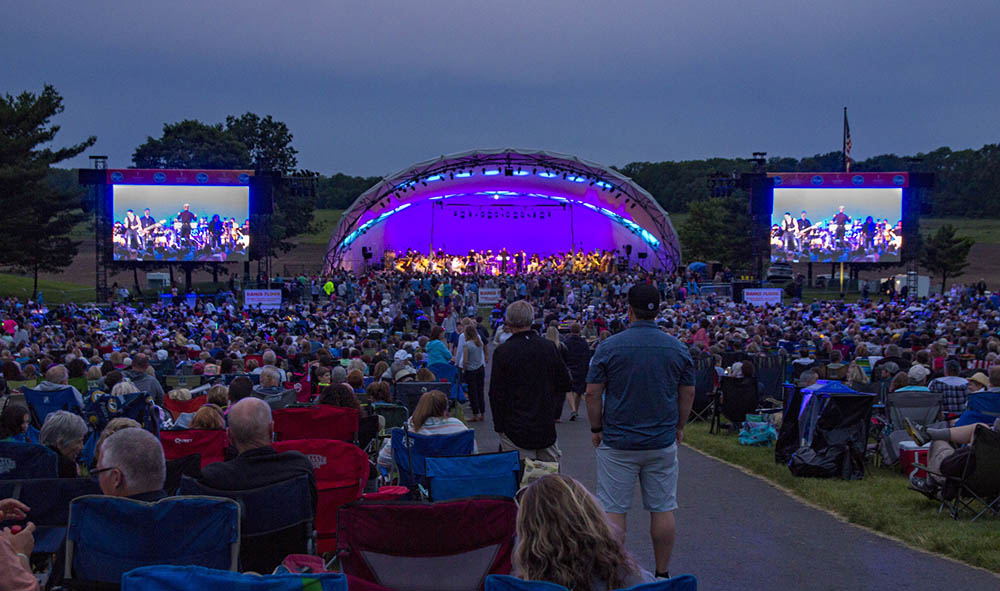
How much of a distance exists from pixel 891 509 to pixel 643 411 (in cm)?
369

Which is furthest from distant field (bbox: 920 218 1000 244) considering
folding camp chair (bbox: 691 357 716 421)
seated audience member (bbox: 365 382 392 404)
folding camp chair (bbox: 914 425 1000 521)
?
seated audience member (bbox: 365 382 392 404)

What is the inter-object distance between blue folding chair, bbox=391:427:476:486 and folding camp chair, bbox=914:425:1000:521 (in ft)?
12.1

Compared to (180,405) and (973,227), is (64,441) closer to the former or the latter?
(180,405)

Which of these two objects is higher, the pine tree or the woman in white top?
the pine tree

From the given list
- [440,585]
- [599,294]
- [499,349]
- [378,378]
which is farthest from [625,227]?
[440,585]

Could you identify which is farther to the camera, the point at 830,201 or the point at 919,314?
the point at 830,201

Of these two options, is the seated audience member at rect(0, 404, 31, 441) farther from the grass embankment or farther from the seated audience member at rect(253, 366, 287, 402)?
the grass embankment

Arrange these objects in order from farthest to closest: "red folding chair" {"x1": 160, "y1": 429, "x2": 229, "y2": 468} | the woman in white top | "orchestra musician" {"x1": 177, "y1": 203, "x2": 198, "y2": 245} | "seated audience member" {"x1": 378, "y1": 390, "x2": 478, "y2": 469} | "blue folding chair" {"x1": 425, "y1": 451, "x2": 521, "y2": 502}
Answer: "orchestra musician" {"x1": 177, "y1": 203, "x2": 198, "y2": 245}, the woman in white top, "seated audience member" {"x1": 378, "y1": 390, "x2": 478, "y2": 469}, "red folding chair" {"x1": 160, "y1": 429, "x2": 229, "y2": 468}, "blue folding chair" {"x1": 425, "y1": 451, "x2": 521, "y2": 502}

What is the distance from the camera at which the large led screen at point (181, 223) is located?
123 feet

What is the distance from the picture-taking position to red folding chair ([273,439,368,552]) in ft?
17.3

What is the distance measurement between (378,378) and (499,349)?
509 cm

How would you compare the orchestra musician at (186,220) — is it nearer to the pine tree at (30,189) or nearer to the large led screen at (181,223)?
the large led screen at (181,223)

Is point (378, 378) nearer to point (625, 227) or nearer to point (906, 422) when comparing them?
point (906, 422)

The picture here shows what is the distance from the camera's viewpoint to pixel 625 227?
51.2m
